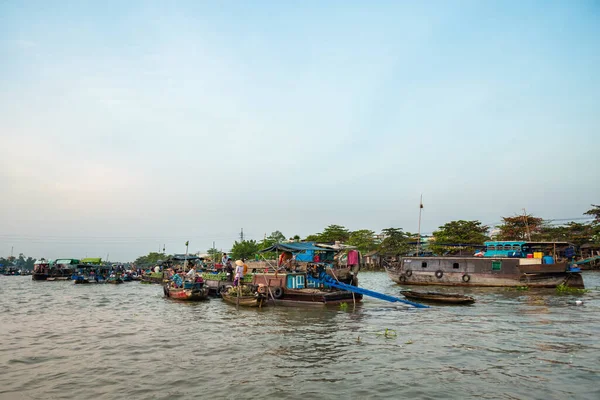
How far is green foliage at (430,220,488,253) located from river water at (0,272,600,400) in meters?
35.1

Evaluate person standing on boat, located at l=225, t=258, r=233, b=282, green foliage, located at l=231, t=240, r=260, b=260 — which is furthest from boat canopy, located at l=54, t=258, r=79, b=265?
person standing on boat, located at l=225, t=258, r=233, b=282

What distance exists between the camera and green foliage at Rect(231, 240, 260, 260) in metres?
69.1

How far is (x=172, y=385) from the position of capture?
8430 millimetres

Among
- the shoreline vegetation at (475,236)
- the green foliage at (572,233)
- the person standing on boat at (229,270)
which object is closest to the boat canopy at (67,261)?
the shoreline vegetation at (475,236)

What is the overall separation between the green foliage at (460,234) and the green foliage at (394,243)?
31.0 ft

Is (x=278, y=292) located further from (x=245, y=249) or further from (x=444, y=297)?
(x=245, y=249)

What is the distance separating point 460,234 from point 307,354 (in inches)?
1889

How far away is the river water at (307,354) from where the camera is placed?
26.8 feet

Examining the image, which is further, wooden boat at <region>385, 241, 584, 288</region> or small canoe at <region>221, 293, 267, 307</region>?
wooden boat at <region>385, 241, 584, 288</region>

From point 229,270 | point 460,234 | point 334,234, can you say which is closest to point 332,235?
point 334,234

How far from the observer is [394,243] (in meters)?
66.4

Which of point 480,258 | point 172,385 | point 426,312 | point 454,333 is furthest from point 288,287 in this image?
point 480,258

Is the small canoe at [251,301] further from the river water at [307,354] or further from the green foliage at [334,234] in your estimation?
the green foliage at [334,234]

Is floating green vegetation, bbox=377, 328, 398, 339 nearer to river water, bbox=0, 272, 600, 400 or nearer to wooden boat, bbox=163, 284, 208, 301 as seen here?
river water, bbox=0, 272, 600, 400
